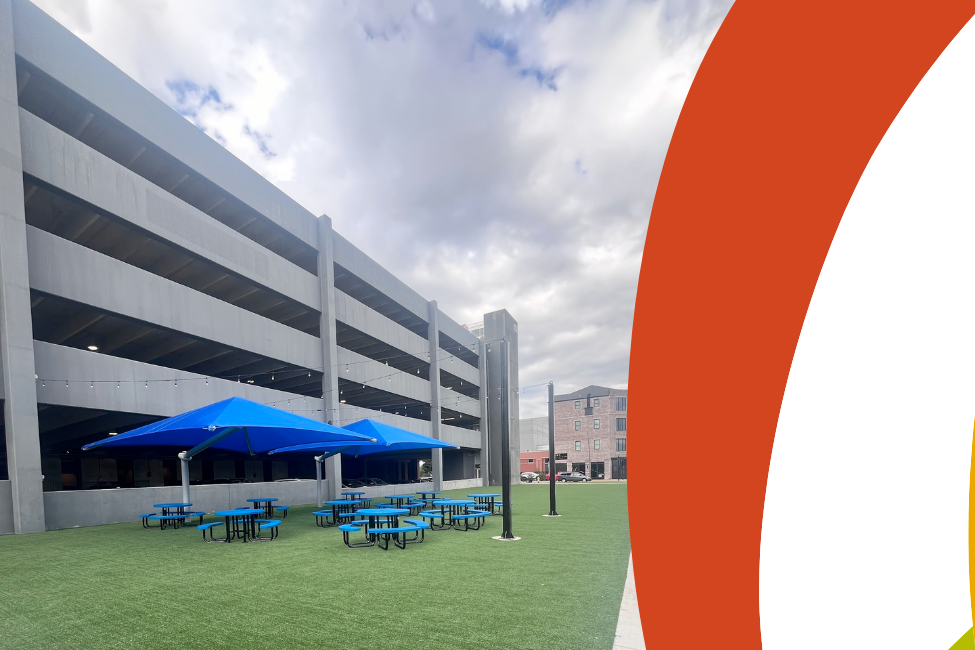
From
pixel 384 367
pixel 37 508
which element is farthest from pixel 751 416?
pixel 384 367

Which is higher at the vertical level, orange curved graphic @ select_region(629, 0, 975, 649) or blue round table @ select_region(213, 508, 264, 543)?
orange curved graphic @ select_region(629, 0, 975, 649)

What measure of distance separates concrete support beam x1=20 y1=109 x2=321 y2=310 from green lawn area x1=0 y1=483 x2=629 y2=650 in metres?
9.41

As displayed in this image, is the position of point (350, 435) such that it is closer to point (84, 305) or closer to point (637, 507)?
point (84, 305)

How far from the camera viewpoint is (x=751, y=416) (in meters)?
1.74

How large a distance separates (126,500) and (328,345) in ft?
32.8

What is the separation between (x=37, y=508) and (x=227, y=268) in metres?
9.14

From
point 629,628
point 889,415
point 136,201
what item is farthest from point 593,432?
point 889,415

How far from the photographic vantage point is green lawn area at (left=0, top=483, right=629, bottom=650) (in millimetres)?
4547

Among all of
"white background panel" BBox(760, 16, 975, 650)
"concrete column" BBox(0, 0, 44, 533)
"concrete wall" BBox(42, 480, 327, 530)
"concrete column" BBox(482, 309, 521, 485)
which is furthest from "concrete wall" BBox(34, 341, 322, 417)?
"concrete column" BBox(482, 309, 521, 485)

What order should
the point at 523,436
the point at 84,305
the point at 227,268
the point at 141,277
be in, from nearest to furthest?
the point at 84,305, the point at 141,277, the point at 227,268, the point at 523,436

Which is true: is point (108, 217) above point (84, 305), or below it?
above

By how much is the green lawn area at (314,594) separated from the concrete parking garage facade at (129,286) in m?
3.41

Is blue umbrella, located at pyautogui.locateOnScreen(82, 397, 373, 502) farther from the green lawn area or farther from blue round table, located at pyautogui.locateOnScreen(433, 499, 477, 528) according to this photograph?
blue round table, located at pyautogui.locateOnScreen(433, 499, 477, 528)

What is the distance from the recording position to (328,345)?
2358cm
